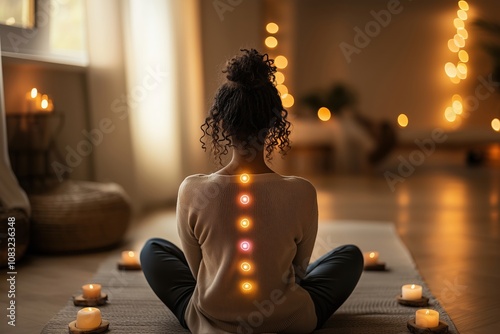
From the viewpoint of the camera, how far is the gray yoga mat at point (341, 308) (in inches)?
59.7

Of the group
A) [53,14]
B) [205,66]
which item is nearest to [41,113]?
[53,14]

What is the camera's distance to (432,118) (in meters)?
7.35

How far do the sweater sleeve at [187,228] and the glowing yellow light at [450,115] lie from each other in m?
6.45

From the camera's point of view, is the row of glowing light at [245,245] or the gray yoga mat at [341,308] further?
the gray yoga mat at [341,308]

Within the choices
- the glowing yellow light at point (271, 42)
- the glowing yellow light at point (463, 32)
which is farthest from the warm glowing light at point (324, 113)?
the glowing yellow light at point (463, 32)

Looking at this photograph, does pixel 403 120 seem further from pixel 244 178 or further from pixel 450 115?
pixel 244 178

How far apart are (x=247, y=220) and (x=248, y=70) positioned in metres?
0.31

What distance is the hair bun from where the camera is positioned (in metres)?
1.29

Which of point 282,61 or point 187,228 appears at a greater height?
point 282,61

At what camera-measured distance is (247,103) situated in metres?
1.29

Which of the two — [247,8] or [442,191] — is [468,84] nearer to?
[442,191]

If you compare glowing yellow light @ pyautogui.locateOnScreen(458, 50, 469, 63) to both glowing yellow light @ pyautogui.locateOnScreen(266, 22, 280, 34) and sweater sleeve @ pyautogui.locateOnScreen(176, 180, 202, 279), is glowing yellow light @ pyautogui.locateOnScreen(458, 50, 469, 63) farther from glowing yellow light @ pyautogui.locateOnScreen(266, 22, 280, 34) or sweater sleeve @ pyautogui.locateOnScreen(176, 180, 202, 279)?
sweater sleeve @ pyautogui.locateOnScreen(176, 180, 202, 279)

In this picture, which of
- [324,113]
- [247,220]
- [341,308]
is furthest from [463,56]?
[247,220]

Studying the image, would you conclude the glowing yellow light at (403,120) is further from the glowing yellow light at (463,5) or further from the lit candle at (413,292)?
the lit candle at (413,292)
